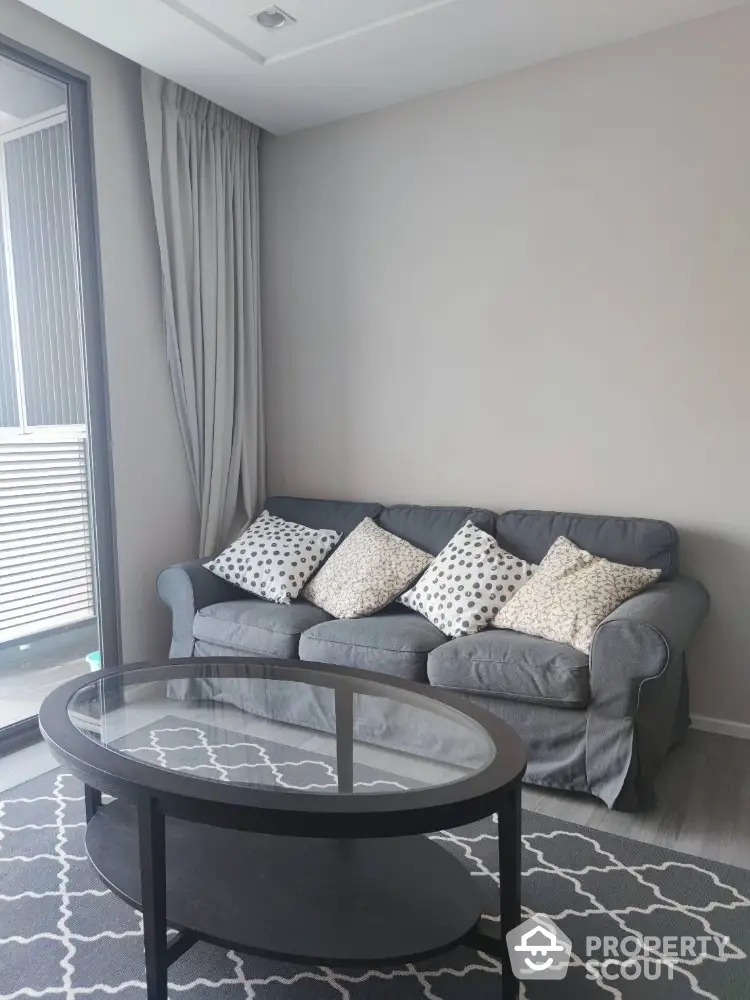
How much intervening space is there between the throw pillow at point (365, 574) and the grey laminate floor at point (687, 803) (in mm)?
978

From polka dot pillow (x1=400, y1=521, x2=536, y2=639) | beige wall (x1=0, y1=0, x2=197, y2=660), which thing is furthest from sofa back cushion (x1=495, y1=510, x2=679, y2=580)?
beige wall (x1=0, y1=0, x2=197, y2=660)

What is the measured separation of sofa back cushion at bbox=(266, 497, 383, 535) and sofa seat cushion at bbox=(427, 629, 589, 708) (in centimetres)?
103

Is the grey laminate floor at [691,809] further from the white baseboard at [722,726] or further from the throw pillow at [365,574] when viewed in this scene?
the throw pillow at [365,574]

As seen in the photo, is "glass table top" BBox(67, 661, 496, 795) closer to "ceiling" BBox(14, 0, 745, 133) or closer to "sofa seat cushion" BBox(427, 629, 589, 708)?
"sofa seat cushion" BBox(427, 629, 589, 708)

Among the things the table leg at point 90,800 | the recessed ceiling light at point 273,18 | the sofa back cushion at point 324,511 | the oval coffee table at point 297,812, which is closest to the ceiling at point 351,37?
the recessed ceiling light at point 273,18

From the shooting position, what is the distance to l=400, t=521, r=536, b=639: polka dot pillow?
114 inches

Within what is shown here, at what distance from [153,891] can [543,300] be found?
107 inches

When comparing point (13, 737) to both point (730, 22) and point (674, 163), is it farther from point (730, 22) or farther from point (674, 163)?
point (730, 22)

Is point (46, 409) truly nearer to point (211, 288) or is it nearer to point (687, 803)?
point (211, 288)

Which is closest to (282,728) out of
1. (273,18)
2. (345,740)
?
(345,740)

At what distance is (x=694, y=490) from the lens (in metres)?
3.03

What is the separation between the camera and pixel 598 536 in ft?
9.91

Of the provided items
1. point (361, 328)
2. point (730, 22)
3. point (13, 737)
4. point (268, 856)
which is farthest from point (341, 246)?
point (268, 856)

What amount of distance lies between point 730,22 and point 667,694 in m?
2.49
